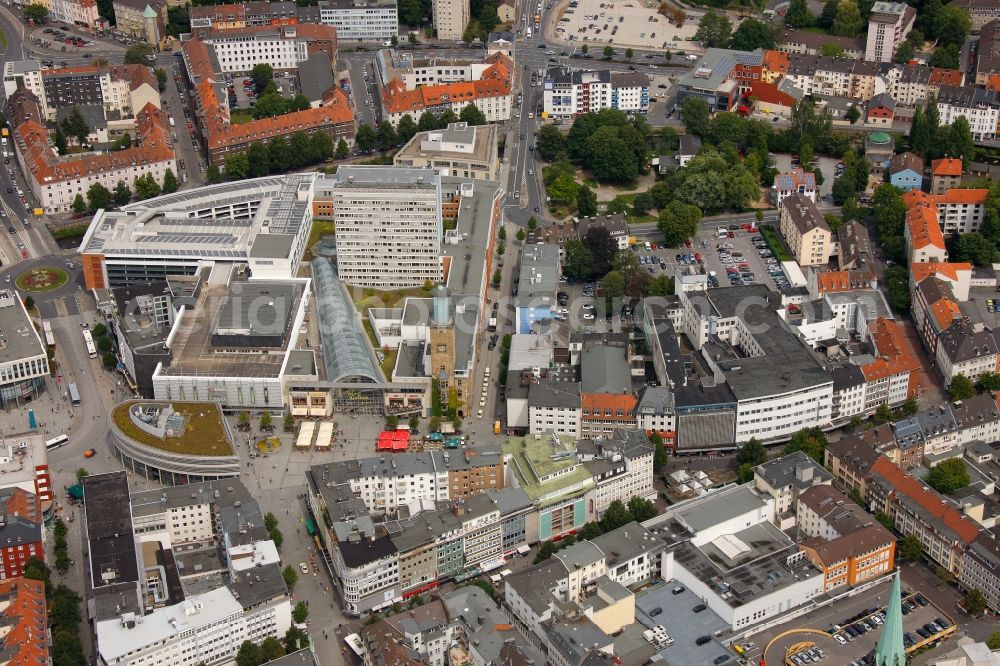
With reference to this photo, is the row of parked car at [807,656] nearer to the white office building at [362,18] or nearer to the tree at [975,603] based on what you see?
the tree at [975,603]

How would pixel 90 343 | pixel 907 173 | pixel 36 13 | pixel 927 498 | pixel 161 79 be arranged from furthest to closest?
1. pixel 36 13
2. pixel 161 79
3. pixel 907 173
4. pixel 90 343
5. pixel 927 498

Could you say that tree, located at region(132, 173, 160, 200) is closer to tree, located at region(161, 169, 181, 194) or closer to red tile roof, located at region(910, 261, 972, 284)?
tree, located at region(161, 169, 181, 194)

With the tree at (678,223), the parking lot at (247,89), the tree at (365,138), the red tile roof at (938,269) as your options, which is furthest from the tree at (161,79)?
the red tile roof at (938,269)

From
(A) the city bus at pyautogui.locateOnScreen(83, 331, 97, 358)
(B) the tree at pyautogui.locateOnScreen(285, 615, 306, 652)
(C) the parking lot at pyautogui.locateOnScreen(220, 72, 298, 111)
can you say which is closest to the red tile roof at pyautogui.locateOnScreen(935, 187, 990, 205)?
(C) the parking lot at pyautogui.locateOnScreen(220, 72, 298, 111)

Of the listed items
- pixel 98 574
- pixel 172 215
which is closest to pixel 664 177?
pixel 172 215

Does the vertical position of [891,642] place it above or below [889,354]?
below

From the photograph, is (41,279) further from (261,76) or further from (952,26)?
(952,26)

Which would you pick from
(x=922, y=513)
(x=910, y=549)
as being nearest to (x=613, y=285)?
(x=922, y=513)

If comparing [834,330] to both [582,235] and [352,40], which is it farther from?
[352,40]
